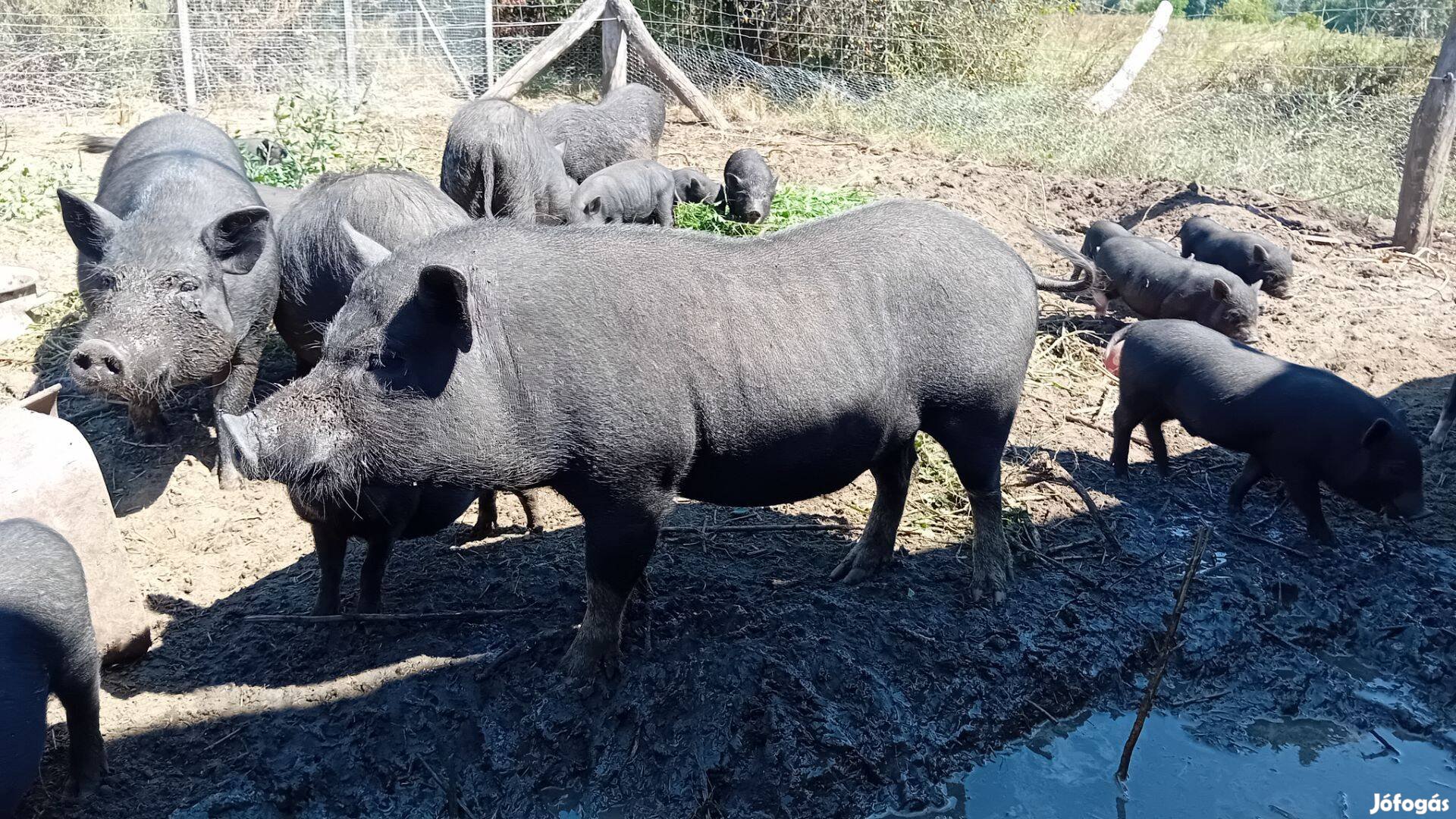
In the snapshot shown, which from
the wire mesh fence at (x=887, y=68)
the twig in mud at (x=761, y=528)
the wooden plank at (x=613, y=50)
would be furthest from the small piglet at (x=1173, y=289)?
the wooden plank at (x=613, y=50)

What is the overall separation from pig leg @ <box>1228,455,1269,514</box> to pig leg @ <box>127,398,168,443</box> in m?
5.46

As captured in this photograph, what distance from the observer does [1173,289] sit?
295 inches

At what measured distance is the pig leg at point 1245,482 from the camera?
542cm

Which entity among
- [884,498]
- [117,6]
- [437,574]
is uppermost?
[117,6]

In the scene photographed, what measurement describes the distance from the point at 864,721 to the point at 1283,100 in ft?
40.6

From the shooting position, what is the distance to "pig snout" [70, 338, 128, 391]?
4461mm

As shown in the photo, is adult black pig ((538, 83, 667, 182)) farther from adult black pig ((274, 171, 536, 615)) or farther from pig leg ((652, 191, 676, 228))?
adult black pig ((274, 171, 536, 615))

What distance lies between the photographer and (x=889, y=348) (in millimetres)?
3754

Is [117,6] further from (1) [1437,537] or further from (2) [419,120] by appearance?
(1) [1437,537]

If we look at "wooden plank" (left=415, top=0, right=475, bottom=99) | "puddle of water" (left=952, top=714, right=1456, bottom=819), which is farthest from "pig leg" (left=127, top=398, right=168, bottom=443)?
"wooden plank" (left=415, top=0, right=475, bottom=99)

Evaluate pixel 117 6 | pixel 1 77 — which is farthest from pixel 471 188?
pixel 117 6

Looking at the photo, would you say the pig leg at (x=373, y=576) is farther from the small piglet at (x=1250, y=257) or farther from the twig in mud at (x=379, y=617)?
the small piglet at (x=1250, y=257)

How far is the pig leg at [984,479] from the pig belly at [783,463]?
0.39 m

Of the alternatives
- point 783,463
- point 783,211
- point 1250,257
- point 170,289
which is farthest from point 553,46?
point 783,463
